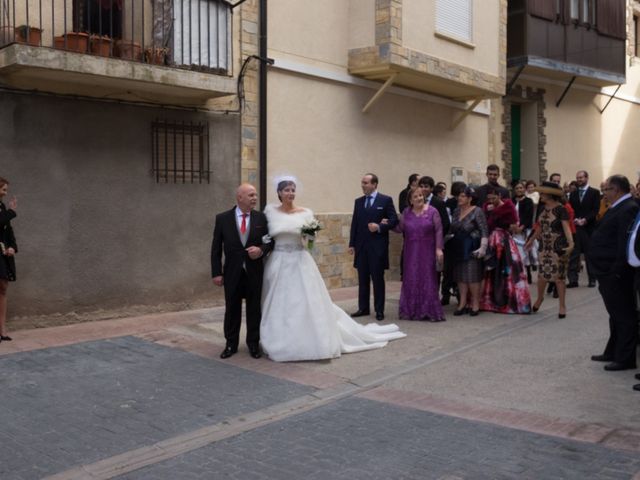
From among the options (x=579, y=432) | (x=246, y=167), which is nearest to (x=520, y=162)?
(x=246, y=167)

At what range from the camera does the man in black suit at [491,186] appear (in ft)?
34.0

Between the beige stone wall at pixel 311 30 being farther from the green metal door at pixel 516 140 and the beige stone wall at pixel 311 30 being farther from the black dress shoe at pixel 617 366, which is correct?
the green metal door at pixel 516 140

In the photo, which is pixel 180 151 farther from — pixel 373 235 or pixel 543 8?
pixel 543 8

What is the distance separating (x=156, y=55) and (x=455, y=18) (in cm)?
738

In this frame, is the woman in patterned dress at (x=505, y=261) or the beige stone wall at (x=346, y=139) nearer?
the woman in patterned dress at (x=505, y=261)

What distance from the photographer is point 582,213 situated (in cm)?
1316

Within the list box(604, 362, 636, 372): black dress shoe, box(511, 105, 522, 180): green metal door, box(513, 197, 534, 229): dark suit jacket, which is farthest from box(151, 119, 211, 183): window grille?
box(511, 105, 522, 180): green metal door

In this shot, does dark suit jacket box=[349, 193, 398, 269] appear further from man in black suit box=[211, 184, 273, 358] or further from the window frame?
the window frame

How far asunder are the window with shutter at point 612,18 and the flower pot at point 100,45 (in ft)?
52.9

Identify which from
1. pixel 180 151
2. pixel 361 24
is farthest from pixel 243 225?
pixel 361 24

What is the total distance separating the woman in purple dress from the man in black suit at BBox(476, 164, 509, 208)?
4.15ft

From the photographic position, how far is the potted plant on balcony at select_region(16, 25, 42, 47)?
328 inches

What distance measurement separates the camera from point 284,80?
11953 millimetres

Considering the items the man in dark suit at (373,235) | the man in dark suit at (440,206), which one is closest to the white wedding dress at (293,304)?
the man in dark suit at (373,235)
